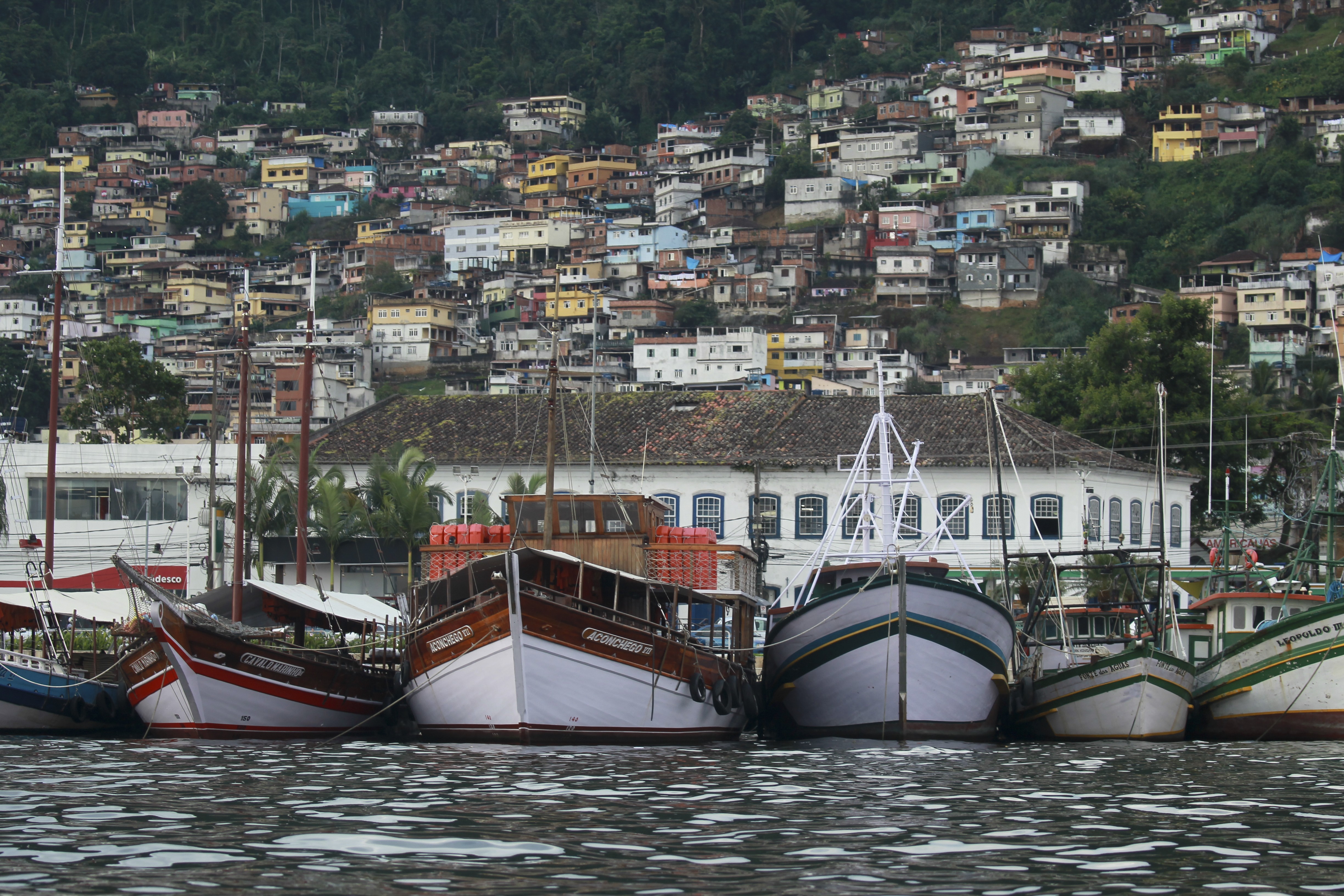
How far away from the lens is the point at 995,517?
44688 mm

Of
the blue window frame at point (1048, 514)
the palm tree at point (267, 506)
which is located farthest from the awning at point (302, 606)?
the blue window frame at point (1048, 514)

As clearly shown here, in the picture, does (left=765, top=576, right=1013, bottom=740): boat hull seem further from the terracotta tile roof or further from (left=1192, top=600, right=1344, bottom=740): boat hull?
the terracotta tile roof

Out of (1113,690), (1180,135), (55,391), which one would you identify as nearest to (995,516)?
(1113,690)

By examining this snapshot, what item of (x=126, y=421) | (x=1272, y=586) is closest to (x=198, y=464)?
(x=126, y=421)

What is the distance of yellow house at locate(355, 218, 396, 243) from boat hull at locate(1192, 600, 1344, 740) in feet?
416

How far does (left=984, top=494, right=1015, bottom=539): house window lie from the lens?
44594 millimetres

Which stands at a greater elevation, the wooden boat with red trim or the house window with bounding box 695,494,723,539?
the house window with bounding box 695,494,723,539

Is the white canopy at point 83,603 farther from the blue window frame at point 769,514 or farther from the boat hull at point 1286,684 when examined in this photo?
the blue window frame at point 769,514

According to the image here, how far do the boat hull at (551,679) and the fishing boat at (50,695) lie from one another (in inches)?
216

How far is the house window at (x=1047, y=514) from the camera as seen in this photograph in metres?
44.8

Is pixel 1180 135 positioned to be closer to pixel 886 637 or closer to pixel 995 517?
pixel 995 517

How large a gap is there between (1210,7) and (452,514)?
138m

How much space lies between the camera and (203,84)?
194750 millimetres

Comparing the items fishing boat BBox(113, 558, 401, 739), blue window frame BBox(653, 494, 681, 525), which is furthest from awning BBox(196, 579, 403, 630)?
blue window frame BBox(653, 494, 681, 525)
